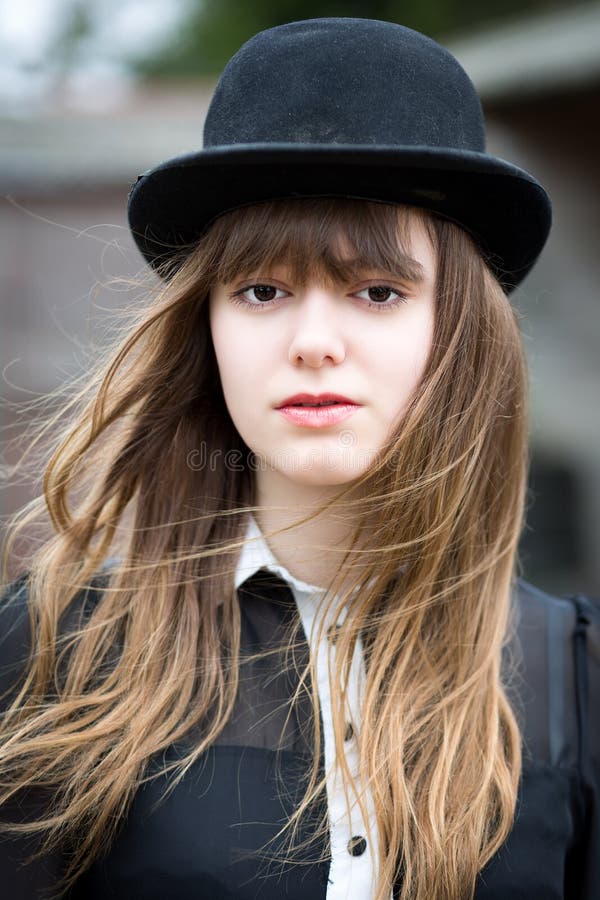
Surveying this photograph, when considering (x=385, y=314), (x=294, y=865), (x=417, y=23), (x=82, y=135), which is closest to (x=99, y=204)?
(x=82, y=135)

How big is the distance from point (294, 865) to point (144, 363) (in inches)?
33.7

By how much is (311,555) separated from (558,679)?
1.66 ft

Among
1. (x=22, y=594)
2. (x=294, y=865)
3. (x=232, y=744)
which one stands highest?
(x=22, y=594)

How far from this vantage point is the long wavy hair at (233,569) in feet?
4.46

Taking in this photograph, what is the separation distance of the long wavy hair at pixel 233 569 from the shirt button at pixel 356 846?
3 centimetres

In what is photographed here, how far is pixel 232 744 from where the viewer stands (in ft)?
4.66

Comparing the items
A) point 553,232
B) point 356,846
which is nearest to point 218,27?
point 553,232

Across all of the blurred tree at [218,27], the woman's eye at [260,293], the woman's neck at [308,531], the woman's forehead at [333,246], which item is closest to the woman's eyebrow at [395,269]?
the woman's forehead at [333,246]

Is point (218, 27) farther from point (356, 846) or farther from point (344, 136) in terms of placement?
point (356, 846)

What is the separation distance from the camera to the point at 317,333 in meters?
1.29

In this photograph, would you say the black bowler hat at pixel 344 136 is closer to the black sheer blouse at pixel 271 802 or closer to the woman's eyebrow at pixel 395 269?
the woman's eyebrow at pixel 395 269

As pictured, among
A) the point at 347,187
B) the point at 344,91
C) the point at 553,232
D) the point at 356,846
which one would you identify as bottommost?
the point at 356,846

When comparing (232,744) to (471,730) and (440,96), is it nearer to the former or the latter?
(471,730)

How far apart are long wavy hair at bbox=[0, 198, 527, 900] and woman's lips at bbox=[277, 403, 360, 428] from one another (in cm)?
10
